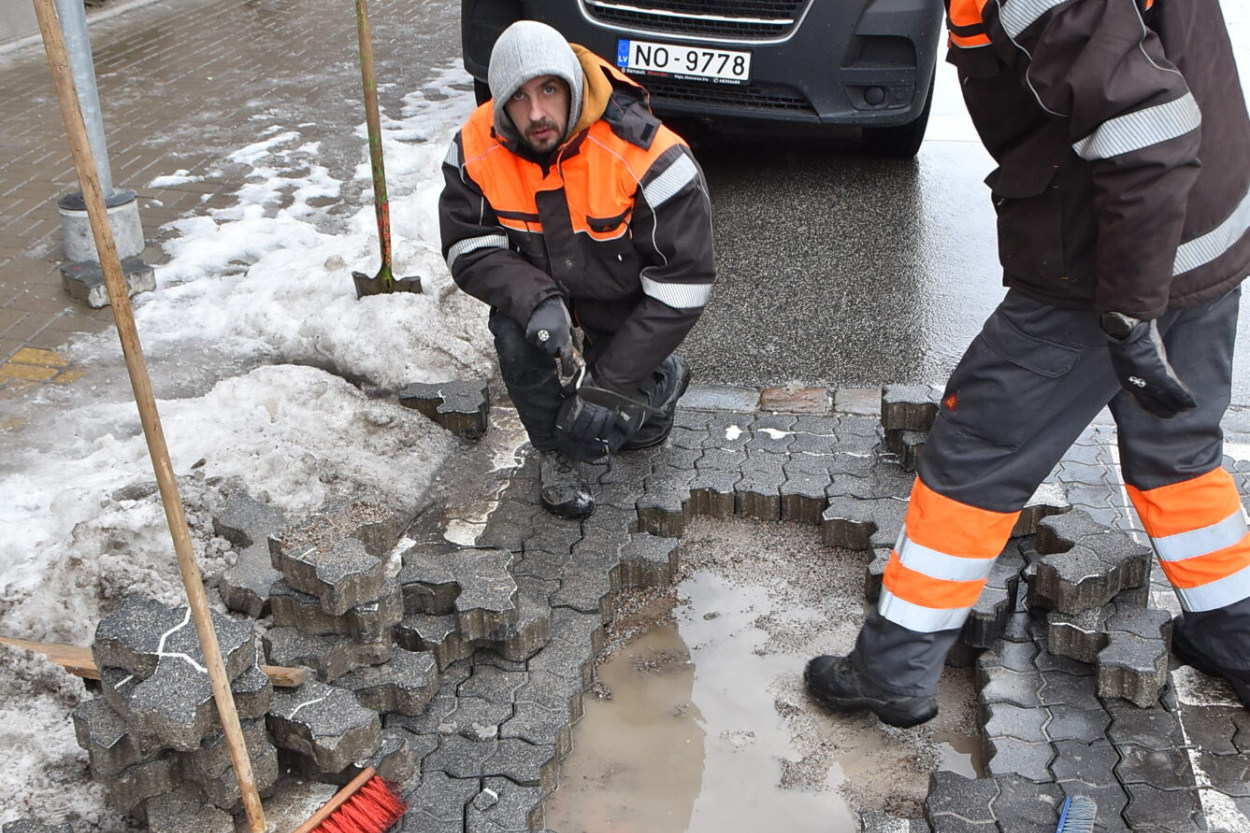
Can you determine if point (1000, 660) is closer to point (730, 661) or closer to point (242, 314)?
point (730, 661)

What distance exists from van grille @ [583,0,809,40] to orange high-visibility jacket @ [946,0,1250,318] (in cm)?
328

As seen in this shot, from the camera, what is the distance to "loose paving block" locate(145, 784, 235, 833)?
8.29ft

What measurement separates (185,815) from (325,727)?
331 millimetres

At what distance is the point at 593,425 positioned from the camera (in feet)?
11.7

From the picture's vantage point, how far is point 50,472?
12.7ft

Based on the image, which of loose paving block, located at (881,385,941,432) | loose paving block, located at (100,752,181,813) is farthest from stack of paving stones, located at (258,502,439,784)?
loose paving block, located at (881,385,941,432)

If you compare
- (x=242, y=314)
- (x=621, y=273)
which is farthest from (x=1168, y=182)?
(x=242, y=314)

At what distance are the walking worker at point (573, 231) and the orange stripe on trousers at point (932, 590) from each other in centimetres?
102

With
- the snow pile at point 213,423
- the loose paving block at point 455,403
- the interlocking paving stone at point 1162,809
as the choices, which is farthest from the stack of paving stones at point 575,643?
the loose paving block at point 455,403

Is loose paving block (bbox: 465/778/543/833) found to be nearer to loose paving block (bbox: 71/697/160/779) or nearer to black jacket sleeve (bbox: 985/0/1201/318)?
loose paving block (bbox: 71/697/160/779)

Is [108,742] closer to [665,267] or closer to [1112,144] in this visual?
[665,267]

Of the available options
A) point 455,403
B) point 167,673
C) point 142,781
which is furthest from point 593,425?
point 142,781

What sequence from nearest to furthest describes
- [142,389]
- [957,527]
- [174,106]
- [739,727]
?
[142,389] → [957,527] → [739,727] → [174,106]

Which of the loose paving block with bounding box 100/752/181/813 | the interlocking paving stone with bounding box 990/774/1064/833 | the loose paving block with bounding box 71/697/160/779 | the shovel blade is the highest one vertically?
the loose paving block with bounding box 71/697/160/779
